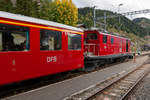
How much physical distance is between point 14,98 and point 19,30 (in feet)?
8.89

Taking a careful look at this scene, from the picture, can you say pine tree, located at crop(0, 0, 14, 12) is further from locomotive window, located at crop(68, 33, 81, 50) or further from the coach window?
the coach window

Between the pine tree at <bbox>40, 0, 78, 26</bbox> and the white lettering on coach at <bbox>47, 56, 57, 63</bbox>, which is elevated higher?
the pine tree at <bbox>40, 0, 78, 26</bbox>

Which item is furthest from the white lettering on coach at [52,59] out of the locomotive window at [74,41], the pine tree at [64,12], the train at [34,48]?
the pine tree at [64,12]

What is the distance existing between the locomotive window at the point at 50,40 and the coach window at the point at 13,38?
82cm

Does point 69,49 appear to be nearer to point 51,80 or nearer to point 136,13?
point 51,80

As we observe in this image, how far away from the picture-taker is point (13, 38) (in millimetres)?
5180

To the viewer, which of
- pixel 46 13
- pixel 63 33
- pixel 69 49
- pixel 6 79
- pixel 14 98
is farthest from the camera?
pixel 46 13

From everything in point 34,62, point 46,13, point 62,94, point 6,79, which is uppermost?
point 46,13

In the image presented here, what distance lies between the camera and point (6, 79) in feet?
15.9

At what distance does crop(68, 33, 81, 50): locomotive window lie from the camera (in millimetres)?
8058

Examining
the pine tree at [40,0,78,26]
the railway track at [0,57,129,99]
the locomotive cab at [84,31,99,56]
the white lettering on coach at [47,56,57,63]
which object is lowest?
the railway track at [0,57,129,99]

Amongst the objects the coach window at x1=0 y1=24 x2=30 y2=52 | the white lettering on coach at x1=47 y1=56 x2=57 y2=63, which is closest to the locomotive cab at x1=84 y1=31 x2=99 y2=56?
the white lettering on coach at x1=47 y1=56 x2=57 y2=63

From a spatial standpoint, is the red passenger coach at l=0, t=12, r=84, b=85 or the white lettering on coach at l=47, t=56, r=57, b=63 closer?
the red passenger coach at l=0, t=12, r=84, b=85

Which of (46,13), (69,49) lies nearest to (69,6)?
(46,13)
